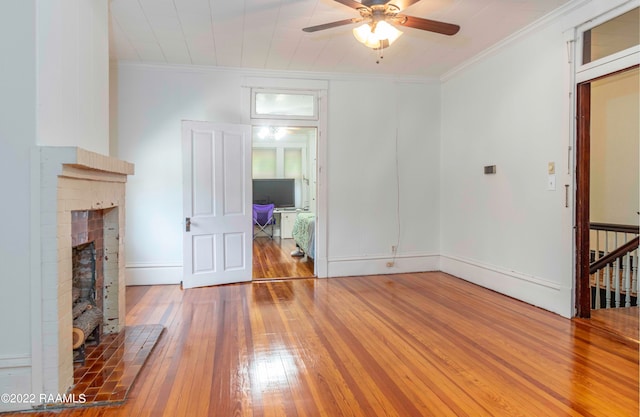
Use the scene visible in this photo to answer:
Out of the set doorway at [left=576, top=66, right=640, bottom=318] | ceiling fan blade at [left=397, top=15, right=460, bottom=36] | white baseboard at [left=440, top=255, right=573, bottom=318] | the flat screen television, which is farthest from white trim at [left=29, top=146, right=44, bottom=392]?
the flat screen television

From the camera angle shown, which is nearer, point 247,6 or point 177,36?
point 247,6

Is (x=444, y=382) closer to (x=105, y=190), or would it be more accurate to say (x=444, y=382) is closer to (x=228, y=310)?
(x=228, y=310)

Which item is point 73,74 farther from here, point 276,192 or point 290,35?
point 276,192

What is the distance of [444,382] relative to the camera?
2209mm

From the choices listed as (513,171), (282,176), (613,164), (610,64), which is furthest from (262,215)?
(610,64)

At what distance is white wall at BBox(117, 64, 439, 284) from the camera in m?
4.66

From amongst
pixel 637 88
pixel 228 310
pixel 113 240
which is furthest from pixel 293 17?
pixel 637 88

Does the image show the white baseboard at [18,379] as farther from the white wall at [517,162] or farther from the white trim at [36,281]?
the white wall at [517,162]

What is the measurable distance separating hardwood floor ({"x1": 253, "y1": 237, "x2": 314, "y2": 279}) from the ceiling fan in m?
3.22

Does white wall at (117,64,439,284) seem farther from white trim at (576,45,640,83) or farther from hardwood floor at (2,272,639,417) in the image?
white trim at (576,45,640,83)

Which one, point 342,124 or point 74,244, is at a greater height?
point 342,124

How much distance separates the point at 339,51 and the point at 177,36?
69.3 inches

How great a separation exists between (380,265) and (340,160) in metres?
1.59

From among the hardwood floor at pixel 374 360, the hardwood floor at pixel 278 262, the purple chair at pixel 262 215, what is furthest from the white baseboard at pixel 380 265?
the purple chair at pixel 262 215
